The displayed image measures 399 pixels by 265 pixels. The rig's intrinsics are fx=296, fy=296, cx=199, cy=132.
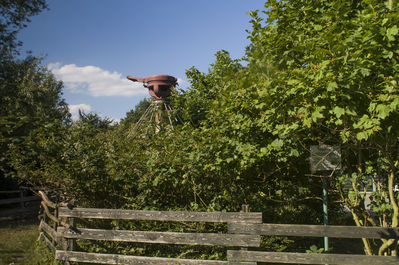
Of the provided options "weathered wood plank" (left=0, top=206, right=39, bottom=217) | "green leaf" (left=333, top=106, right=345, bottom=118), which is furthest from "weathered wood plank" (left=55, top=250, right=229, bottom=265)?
"weathered wood plank" (left=0, top=206, right=39, bottom=217)

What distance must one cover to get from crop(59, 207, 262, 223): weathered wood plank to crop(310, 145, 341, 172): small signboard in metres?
1.15

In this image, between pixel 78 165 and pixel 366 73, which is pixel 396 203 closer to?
pixel 366 73

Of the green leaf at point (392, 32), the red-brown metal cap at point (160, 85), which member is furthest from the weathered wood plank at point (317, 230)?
the red-brown metal cap at point (160, 85)

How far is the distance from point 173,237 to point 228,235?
3.01ft

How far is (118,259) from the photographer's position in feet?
16.3

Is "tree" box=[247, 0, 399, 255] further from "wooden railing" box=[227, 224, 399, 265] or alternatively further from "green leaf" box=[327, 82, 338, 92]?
"wooden railing" box=[227, 224, 399, 265]

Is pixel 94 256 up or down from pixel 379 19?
down

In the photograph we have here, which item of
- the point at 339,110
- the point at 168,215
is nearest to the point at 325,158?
the point at 339,110

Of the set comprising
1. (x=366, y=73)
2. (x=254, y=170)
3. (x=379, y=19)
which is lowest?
(x=254, y=170)

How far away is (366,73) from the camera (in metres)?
3.15

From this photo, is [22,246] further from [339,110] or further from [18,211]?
[339,110]

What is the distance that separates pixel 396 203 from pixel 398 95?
2.08 m

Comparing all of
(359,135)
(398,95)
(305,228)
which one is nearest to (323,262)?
(305,228)

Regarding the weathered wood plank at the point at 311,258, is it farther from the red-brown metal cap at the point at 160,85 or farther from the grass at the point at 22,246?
the red-brown metal cap at the point at 160,85
